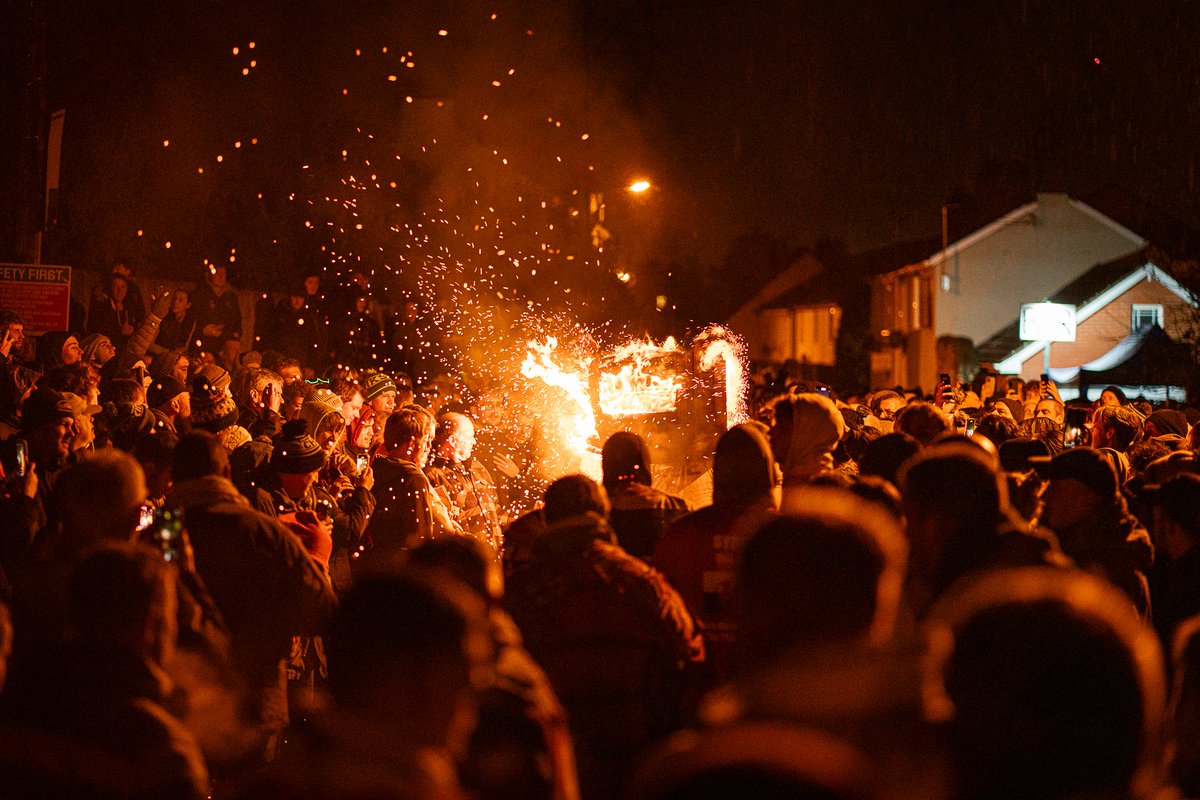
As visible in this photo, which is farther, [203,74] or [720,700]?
[203,74]

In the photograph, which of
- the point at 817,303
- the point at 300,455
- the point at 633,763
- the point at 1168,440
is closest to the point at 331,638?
the point at 633,763

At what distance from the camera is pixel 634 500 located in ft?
17.0

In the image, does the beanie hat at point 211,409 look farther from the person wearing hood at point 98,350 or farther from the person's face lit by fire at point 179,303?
the person's face lit by fire at point 179,303

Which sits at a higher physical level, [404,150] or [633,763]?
[404,150]

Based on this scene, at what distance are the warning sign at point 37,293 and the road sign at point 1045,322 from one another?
104 ft

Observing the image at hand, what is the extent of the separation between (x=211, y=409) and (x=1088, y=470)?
5.58 metres

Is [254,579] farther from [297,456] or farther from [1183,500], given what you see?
[1183,500]

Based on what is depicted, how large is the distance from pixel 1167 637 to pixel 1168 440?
420 centimetres

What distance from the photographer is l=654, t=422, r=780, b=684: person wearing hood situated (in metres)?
4.47

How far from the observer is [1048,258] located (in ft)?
153

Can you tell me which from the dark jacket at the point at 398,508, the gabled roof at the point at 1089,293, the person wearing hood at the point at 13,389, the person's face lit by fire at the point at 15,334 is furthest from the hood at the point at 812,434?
the gabled roof at the point at 1089,293

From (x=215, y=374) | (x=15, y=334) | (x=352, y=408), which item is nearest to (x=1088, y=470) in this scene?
(x=352, y=408)

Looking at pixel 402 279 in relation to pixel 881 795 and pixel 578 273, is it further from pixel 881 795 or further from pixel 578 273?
pixel 881 795

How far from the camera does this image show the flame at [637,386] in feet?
31.5
